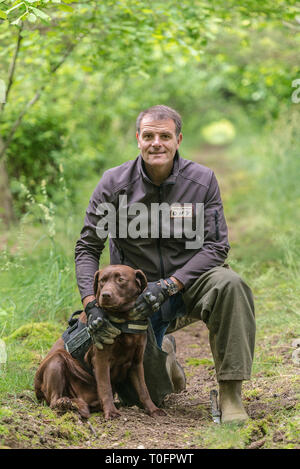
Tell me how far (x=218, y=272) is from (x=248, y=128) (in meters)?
15.2

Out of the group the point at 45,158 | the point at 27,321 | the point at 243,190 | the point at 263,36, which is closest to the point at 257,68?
the point at 263,36

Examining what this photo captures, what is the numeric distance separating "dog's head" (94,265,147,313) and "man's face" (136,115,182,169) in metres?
0.79

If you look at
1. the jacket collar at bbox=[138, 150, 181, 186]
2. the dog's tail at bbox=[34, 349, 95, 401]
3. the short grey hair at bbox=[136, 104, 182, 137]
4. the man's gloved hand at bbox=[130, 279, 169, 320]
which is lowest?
the dog's tail at bbox=[34, 349, 95, 401]

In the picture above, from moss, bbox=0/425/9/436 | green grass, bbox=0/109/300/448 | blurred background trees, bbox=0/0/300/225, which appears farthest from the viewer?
blurred background trees, bbox=0/0/300/225

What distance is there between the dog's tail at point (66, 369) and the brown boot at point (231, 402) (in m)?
0.77

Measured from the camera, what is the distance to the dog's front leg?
330cm

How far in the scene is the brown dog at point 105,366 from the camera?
10.6 ft

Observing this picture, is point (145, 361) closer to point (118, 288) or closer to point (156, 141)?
point (118, 288)

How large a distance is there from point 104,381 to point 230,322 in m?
0.78

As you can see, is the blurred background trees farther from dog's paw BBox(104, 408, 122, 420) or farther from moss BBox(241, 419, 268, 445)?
moss BBox(241, 419, 268, 445)

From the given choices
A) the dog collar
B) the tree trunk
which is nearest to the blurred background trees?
the tree trunk

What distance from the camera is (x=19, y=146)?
786 centimetres

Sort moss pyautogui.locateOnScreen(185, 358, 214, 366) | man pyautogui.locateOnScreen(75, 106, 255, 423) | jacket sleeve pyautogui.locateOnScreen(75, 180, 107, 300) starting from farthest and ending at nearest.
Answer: moss pyautogui.locateOnScreen(185, 358, 214, 366)
jacket sleeve pyautogui.locateOnScreen(75, 180, 107, 300)
man pyautogui.locateOnScreen(75, 106, 255, 423)

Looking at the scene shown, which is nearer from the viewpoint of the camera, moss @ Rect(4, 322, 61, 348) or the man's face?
the man's face
